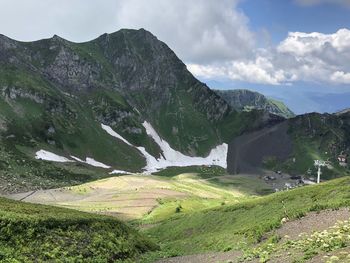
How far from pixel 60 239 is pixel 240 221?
27705mm

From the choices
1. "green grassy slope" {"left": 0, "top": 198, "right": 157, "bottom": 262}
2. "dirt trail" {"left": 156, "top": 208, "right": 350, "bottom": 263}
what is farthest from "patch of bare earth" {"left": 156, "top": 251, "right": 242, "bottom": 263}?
"green grassy slope" {"left": 0, "top": 198, "right": 157, "bottom": 262}

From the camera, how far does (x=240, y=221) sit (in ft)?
200

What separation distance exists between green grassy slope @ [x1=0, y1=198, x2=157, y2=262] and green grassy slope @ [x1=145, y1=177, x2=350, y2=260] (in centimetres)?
463

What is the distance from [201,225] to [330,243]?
40473mm

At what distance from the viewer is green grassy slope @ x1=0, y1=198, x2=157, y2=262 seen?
120 ft

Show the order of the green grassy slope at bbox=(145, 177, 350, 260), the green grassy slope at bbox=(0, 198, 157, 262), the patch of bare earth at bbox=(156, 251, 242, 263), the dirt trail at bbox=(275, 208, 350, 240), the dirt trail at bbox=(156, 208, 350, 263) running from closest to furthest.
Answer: the green grassy slope at bbox=(0, 198, 157, 262), the patch of bare earth at bbox=(156, 251, 242, 263), the dirt trail at bbox=(156, 208, 350, 263), the dirt trail at bbox=(275, 208, 350, 240), the green grassy slope at bbox=(145, 177, 350, 260)

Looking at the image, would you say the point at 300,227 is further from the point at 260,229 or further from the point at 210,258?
the point at 210,258

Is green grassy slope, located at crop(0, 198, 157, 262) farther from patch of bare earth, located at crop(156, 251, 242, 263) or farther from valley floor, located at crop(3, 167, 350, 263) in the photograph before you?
patch of bare earth, located at crop(156, 251, 242, 263)

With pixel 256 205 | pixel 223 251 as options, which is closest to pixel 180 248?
pixel 223 251

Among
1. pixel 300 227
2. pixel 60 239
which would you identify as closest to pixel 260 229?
pixel 300 227

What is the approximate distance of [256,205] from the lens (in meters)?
67.2

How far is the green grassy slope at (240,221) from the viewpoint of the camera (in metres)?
45.1

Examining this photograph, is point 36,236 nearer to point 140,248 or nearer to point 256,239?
point 140,248

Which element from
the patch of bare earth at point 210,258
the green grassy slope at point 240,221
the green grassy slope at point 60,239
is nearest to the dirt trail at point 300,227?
the patch of bare earth at point 210,258
